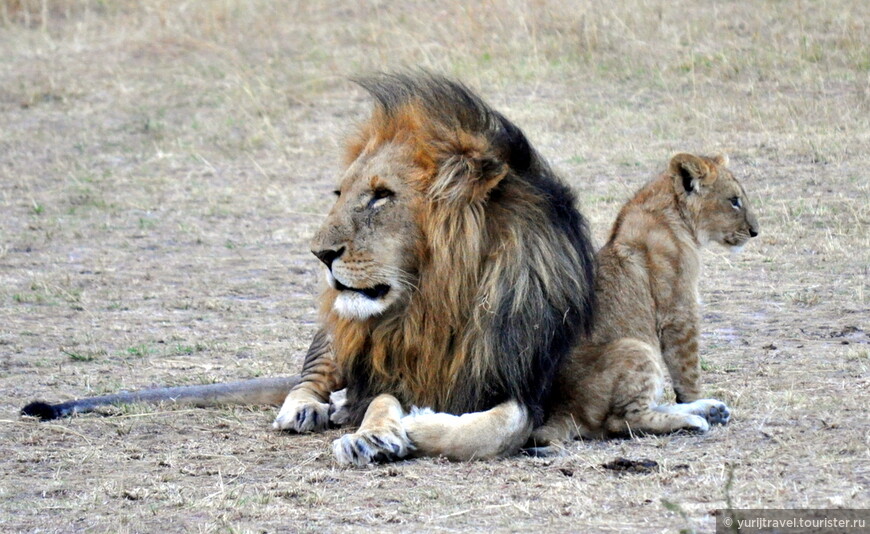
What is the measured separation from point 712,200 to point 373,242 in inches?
64.9

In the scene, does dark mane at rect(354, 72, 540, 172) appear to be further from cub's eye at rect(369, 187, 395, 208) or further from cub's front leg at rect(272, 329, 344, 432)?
cub's front leg at rect(272, 329, 344, 432)

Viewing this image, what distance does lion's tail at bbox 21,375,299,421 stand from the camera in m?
4.68

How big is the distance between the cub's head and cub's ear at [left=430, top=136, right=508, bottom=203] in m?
1.13

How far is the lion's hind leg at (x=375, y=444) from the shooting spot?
3.87 metres

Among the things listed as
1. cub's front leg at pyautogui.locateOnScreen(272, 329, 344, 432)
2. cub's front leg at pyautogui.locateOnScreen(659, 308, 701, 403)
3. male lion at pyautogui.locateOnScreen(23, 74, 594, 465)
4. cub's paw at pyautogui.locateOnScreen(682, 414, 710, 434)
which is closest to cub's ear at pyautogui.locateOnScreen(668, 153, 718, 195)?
cub's front leg at pyautogui.locateOnScreen(659, 308, 701, 403)

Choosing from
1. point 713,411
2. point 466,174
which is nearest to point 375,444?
point 466,174

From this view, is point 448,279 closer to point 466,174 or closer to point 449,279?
point 449,279

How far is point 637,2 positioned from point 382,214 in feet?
24.7

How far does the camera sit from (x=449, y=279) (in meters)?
3.97

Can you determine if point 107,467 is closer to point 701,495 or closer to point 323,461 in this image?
point 323,461

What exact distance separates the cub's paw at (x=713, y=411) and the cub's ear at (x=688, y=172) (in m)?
0.99

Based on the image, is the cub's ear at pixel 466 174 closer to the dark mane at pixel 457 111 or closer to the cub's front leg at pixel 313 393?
the dark mane at pixel 457 111

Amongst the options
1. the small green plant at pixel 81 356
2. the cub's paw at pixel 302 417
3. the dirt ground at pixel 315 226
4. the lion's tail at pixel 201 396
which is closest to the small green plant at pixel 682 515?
the dirt ground at pixel 315 226

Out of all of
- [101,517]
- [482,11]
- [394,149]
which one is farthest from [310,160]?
[101,517]
